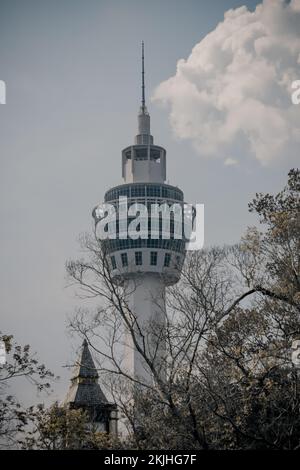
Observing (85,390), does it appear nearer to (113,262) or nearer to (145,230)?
(113,262)

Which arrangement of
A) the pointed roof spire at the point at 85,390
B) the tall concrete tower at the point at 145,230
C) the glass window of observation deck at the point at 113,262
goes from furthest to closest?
1. the glass window of observation deck at the point at 113,262
2. the tall concrete tower at the point at 145,230
3. the pointed roof spire at the point at 85,390

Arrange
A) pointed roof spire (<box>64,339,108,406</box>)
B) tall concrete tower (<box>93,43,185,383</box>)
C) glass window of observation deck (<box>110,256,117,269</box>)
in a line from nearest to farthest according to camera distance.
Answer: pointed roof spire (<box>64,339,108,406</box>), tall concrete tower (<box>93,43,185,383</box>), glass window of observation deck (<box>110,256,117,269</box>)

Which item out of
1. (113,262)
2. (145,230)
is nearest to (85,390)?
(113,262)

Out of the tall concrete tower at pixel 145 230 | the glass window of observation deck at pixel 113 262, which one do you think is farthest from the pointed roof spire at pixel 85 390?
the glass window of observation deck at pixel 113 262

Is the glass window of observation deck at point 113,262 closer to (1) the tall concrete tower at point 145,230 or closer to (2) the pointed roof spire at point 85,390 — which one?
(1) the tall concrete tower at point 145,230

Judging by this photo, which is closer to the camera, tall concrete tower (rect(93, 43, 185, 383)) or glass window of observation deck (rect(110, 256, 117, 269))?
tall concrete tower (rect(93, 43, 185, 383))

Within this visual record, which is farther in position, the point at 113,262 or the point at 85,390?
the point at 113,262

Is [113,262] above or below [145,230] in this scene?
below

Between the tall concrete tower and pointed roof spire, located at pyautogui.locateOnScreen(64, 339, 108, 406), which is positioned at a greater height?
the tall concrete tower

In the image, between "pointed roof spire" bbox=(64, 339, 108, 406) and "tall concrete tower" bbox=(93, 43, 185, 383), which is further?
"tall concrete tower" bbox=(93, 43, 185, 383)

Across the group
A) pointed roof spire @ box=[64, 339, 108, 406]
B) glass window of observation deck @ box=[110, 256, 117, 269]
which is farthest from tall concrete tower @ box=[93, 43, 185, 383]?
pointed roof spire @ box=[64, 339, 108, 406]

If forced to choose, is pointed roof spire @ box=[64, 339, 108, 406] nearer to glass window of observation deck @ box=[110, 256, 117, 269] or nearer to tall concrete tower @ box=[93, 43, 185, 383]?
tall concrete tower @ box=[93, 43, 185, 383]

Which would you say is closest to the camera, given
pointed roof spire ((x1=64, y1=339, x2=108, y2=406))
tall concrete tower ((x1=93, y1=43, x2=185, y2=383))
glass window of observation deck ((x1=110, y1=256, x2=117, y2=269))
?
pointed roof spire ((x1=64, y1=339, x2=108, y2=406))
